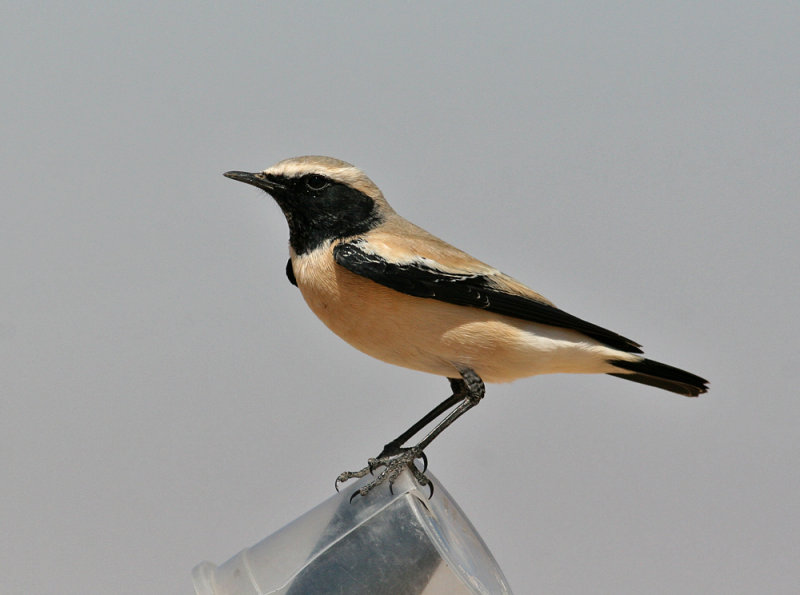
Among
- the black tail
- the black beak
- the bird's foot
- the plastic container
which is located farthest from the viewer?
the black tail

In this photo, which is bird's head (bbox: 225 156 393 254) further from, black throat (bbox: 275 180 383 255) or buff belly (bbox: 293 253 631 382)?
buff belly (bbox: 293 253 631 382)

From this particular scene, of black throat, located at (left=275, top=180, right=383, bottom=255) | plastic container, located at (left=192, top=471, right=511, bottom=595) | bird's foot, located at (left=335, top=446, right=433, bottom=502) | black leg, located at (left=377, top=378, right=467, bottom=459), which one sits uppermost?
black throat, located at (left=275, top=180, right=383, bottom=255)

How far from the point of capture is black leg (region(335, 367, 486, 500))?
3.57m

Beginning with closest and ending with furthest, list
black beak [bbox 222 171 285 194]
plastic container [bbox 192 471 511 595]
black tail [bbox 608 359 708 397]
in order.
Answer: plastic container [bbox 192 471 511 595] → black beak [bbox 222 171 285 194] → black tail [bbox 608 359 708 397]

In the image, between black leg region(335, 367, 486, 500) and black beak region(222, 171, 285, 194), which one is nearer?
black leg region(335, 367, 486, 500)

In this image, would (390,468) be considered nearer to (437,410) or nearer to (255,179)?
(437,410)

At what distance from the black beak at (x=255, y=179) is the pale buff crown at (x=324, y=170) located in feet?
0.13

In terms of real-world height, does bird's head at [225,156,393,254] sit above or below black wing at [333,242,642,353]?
above

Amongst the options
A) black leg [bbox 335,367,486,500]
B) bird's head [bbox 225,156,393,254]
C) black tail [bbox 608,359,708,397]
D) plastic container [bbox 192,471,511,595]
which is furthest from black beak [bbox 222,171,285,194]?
black tail [bbox 608,359,708,397]

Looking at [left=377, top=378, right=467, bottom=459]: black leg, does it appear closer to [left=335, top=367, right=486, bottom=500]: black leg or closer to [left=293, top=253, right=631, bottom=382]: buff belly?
[left=335, top=367, right=486, bottom=500]: black leg

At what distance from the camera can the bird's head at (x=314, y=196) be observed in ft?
12.5

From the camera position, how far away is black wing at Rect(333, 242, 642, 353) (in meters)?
3.56

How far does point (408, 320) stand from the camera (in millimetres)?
3584

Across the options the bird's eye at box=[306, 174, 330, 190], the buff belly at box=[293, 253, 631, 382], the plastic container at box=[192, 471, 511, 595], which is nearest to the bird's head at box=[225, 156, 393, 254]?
the bird's eye at box=[306, 174, 330, 190]
